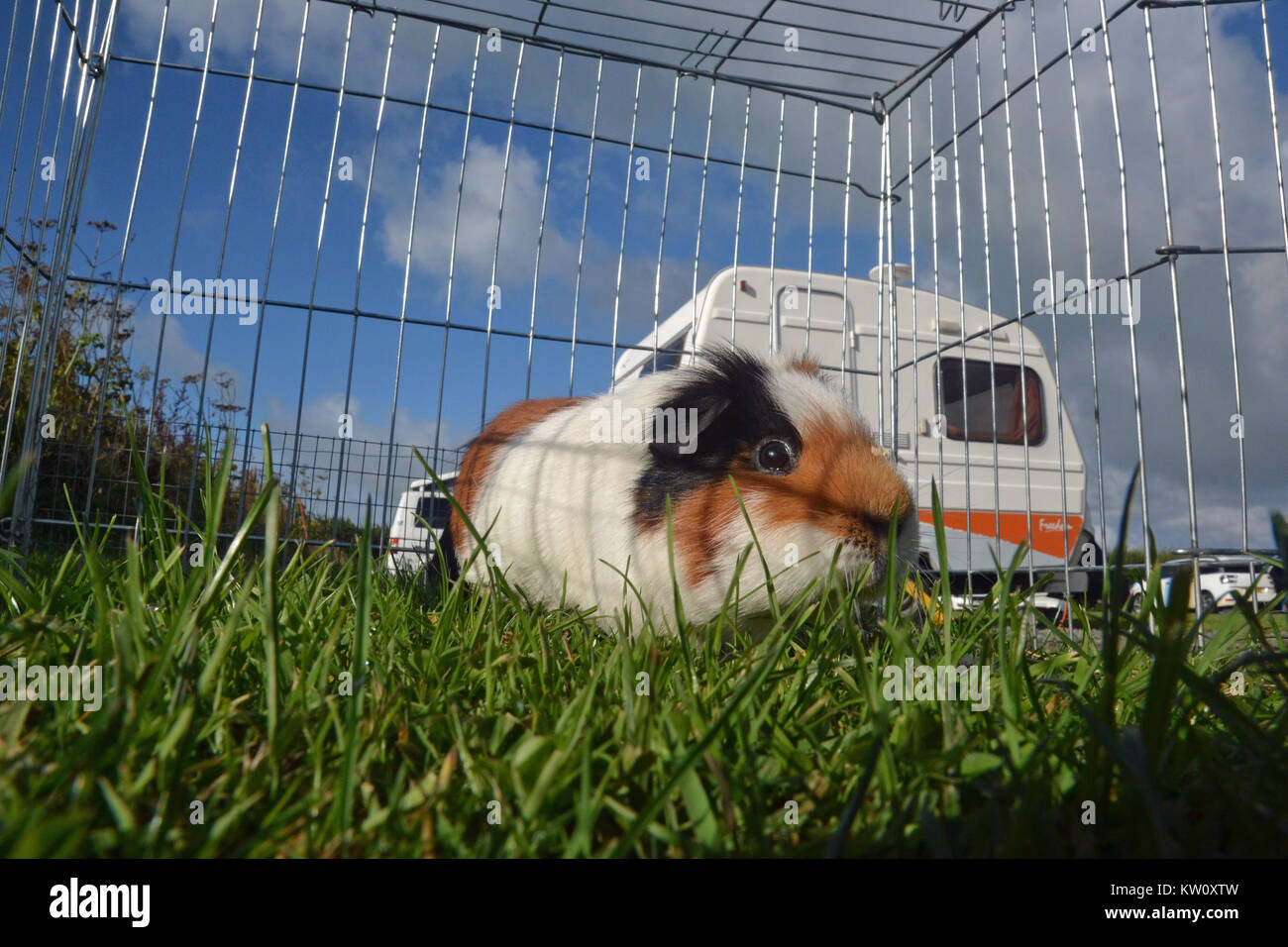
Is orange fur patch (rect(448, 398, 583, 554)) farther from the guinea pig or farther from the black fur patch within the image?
the black fur patch

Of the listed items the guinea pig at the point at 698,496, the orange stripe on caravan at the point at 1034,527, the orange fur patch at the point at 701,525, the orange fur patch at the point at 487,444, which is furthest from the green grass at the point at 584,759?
the orange stripe on caravan at the point at 1034,527

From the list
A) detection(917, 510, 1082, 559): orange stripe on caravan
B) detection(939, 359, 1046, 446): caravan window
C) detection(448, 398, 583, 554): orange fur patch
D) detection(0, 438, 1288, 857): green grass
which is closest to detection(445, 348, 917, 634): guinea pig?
detection(448, 398, 583, 554): orange fur patch

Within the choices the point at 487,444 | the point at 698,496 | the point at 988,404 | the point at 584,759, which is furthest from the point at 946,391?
the point at 584,759

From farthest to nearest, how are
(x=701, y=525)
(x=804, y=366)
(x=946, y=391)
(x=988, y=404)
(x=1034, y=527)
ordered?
(x=946, y=391) → (x=988, y=404) → (x=1034, y=527) → (x=804, y=366) → (x=701, y=525)

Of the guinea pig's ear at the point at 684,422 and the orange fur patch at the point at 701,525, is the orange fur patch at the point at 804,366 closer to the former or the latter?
the guinea pig's ear at the point at 684,422

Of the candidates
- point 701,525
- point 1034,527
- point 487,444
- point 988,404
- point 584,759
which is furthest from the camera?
point 988,404

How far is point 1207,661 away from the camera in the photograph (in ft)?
4.97

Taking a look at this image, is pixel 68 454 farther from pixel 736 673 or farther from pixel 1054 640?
pixel 1054 640

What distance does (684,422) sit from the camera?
237 centimetres

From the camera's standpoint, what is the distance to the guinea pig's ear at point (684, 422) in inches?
90.9

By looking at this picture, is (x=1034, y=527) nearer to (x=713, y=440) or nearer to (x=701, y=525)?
(x=713, y=440)

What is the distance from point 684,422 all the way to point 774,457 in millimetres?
312
